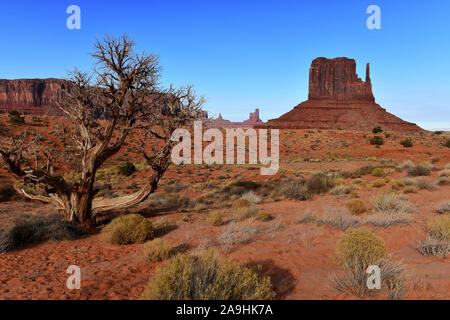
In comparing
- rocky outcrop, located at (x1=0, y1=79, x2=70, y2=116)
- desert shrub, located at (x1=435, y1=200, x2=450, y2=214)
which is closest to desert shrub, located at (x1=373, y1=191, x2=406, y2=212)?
desert shrub, located at (x1=435, y1=200, x2=450, y2=214)

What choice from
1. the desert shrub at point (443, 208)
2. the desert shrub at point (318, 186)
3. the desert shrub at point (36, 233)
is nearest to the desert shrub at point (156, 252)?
the desert shrub at point (36, 233)

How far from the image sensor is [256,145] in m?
46.7

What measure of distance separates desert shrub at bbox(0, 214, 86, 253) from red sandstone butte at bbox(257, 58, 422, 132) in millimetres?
81439

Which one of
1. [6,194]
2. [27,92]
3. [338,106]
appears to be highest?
[27,92]

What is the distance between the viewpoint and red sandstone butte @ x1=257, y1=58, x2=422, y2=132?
92375mm

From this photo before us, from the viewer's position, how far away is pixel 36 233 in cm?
728

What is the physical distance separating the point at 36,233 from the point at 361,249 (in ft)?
28.0

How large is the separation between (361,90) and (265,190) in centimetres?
12775

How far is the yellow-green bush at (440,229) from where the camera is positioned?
19.5 ft

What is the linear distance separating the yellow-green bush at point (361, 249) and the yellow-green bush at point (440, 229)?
94.0 inches

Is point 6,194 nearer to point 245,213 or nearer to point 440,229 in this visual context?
point 245,213

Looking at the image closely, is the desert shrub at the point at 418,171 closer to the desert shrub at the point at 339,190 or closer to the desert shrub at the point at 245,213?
the desert shrub at the point at 339,190

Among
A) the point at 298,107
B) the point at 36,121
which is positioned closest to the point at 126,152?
the point at 36,121
